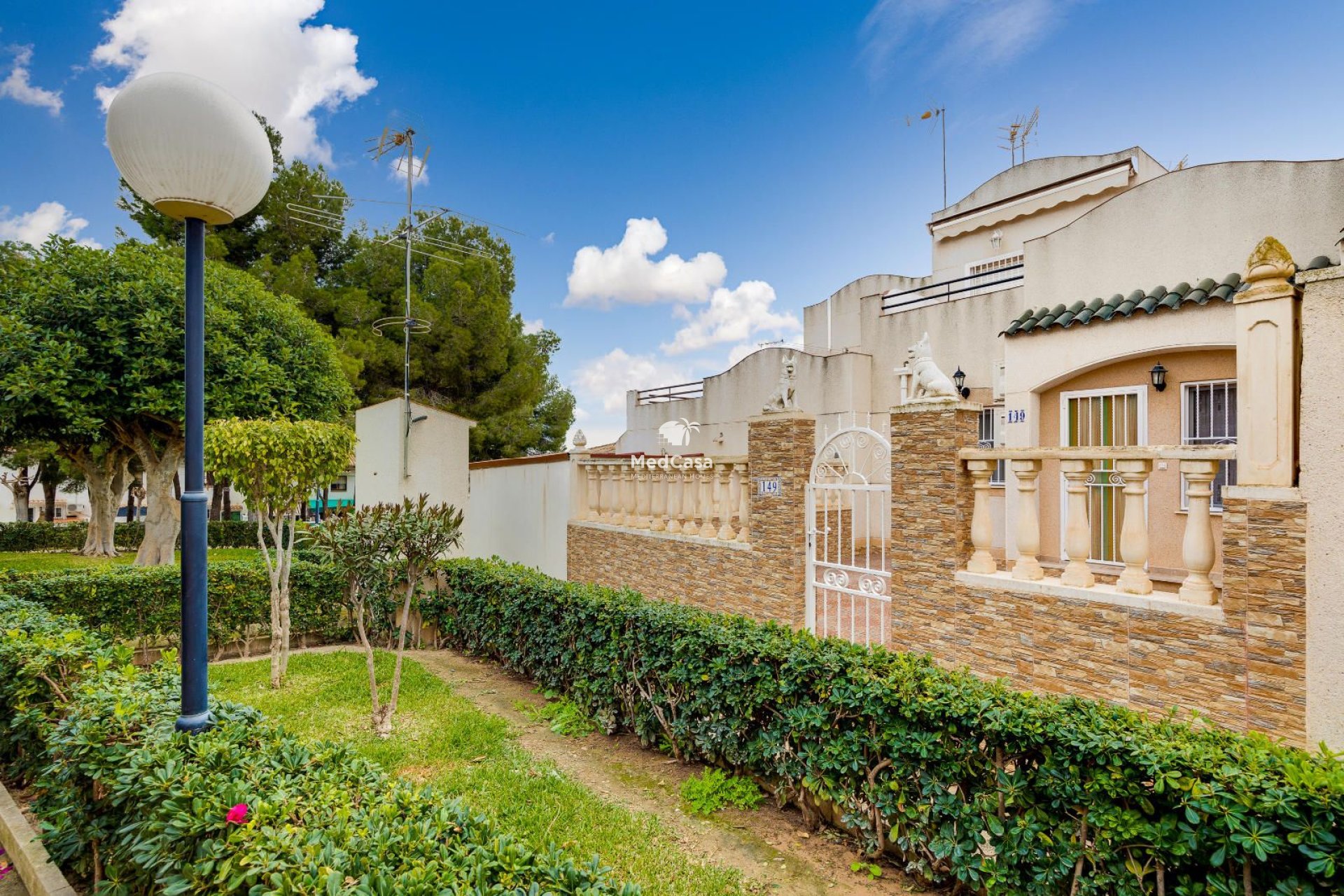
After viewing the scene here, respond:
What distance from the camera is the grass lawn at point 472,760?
3.38 metres

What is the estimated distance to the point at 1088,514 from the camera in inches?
180

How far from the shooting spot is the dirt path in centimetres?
328

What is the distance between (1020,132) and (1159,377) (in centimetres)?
970

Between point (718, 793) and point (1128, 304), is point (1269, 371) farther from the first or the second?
point (1128, 304)

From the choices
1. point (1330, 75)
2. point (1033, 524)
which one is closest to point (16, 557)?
point (1033, 524)

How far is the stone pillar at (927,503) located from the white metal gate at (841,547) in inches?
6.9

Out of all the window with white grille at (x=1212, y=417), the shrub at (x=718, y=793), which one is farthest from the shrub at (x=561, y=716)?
the window with white grille at (x=1212, y=417)

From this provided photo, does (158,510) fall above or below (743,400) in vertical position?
below

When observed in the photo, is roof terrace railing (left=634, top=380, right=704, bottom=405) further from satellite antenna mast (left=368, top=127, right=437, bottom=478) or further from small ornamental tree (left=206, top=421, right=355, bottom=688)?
small ornamental tree (left=206, top=421, right=355, bottom=688)

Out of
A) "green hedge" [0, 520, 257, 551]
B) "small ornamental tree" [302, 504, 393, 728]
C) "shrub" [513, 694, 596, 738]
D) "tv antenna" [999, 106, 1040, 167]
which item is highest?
"tv antenna" [999, 106, 1040, 167]

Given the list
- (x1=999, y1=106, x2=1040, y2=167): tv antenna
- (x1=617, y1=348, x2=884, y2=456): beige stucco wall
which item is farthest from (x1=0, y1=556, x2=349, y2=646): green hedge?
(x1=999, y1=106, x2=1040, y2=167): tv antenna

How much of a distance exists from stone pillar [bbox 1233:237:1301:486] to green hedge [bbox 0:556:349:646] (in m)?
9.45

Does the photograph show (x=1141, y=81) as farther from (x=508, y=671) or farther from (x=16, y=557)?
(x=16, y=557)

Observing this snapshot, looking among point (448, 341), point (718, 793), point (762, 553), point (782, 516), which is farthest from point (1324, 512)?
point (448, 341)
